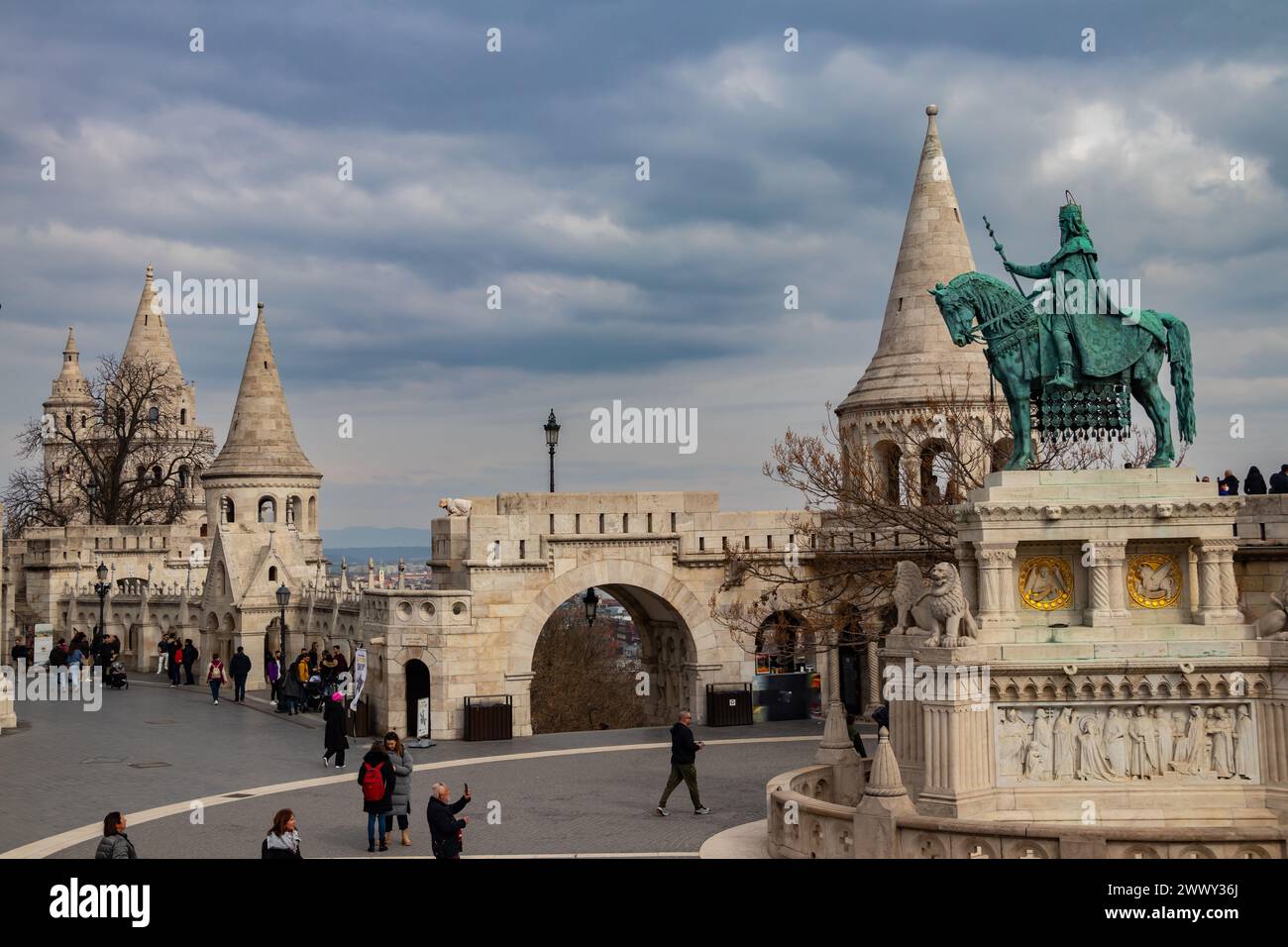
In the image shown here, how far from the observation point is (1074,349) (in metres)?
13.8

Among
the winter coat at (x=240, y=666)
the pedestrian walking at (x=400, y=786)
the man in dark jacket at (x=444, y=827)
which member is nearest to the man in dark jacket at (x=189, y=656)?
the winter coat at (x=240, y=666)

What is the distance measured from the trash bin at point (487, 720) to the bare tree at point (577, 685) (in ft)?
60.2

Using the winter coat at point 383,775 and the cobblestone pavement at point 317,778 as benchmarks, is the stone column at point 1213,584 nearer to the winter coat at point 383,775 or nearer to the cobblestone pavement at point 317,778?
the cobblestone pavement at point 317,778

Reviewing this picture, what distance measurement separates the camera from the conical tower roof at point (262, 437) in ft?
148

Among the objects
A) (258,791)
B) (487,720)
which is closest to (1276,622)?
(258,791)

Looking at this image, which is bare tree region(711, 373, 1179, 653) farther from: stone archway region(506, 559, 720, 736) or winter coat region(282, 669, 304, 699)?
winter coat region(282, 669, 304, 699)

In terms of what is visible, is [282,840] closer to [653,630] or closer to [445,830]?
[445,830]

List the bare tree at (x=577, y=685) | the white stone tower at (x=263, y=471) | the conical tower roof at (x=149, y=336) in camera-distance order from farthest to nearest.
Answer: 1. the conical tower roof at (x=149, y=336)
2. the bare tree at (x=577, y=685)
3. the white stone tower at (x=263, y=471)

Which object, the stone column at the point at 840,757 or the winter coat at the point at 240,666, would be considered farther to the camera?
the winter coat at the point at 240,666

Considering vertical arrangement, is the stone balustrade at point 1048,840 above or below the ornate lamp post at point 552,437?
below

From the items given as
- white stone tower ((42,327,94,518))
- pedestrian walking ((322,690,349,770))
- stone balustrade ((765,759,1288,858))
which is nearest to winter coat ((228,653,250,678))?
pedestrian walking ((322,690,349,770))

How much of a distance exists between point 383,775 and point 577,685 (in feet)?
116

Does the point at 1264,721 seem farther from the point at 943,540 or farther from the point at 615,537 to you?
the point at 615,537
